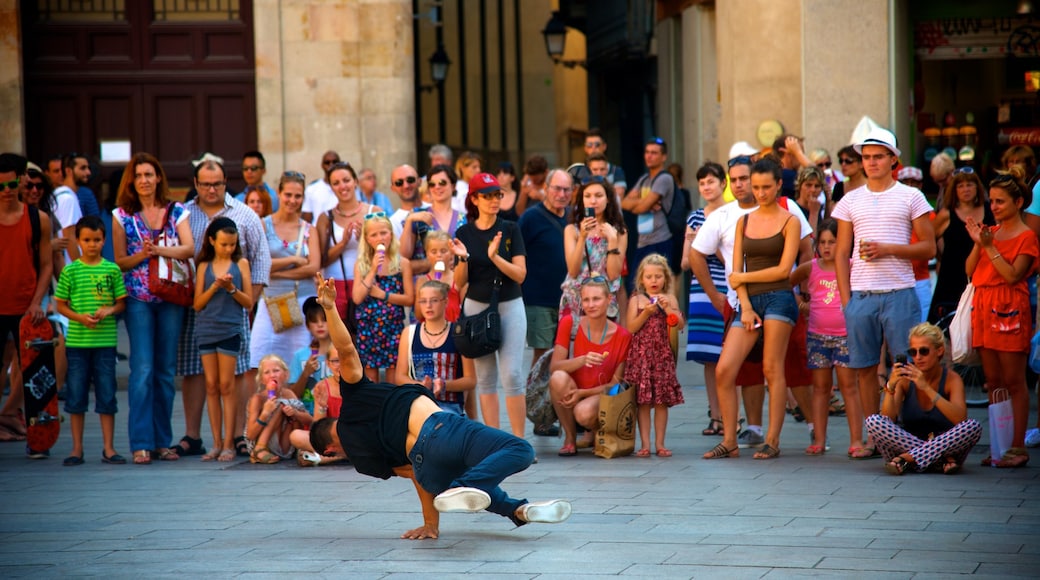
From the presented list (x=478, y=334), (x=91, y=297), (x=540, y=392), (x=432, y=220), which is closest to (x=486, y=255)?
(x=478, y=334)

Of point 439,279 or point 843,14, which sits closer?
point 439,279

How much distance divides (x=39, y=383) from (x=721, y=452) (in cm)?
468

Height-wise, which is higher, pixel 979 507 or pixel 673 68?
pixel 673 68

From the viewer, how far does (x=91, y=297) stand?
1035 centimetres

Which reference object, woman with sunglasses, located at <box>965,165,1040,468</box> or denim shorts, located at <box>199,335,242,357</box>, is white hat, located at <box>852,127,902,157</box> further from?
denim shorts, located at <box>199,335,242,357</box>

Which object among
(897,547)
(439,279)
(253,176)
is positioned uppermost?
(253,176)

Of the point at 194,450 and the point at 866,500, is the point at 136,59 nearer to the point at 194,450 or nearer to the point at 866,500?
the point at 194,450

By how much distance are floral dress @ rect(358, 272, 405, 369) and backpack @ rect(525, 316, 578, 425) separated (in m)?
1.08

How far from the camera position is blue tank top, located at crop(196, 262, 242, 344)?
10375mm

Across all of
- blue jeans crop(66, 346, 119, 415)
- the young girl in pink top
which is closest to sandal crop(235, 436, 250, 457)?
blue jeans crop(66, 346, 119, 415)

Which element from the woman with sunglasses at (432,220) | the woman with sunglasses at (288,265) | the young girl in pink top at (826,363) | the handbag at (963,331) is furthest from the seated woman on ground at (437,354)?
the handbag at (963,331)

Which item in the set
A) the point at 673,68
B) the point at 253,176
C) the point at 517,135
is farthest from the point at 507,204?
the point at 517,135

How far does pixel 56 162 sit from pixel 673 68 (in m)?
10.7

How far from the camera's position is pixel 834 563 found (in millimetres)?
6605
